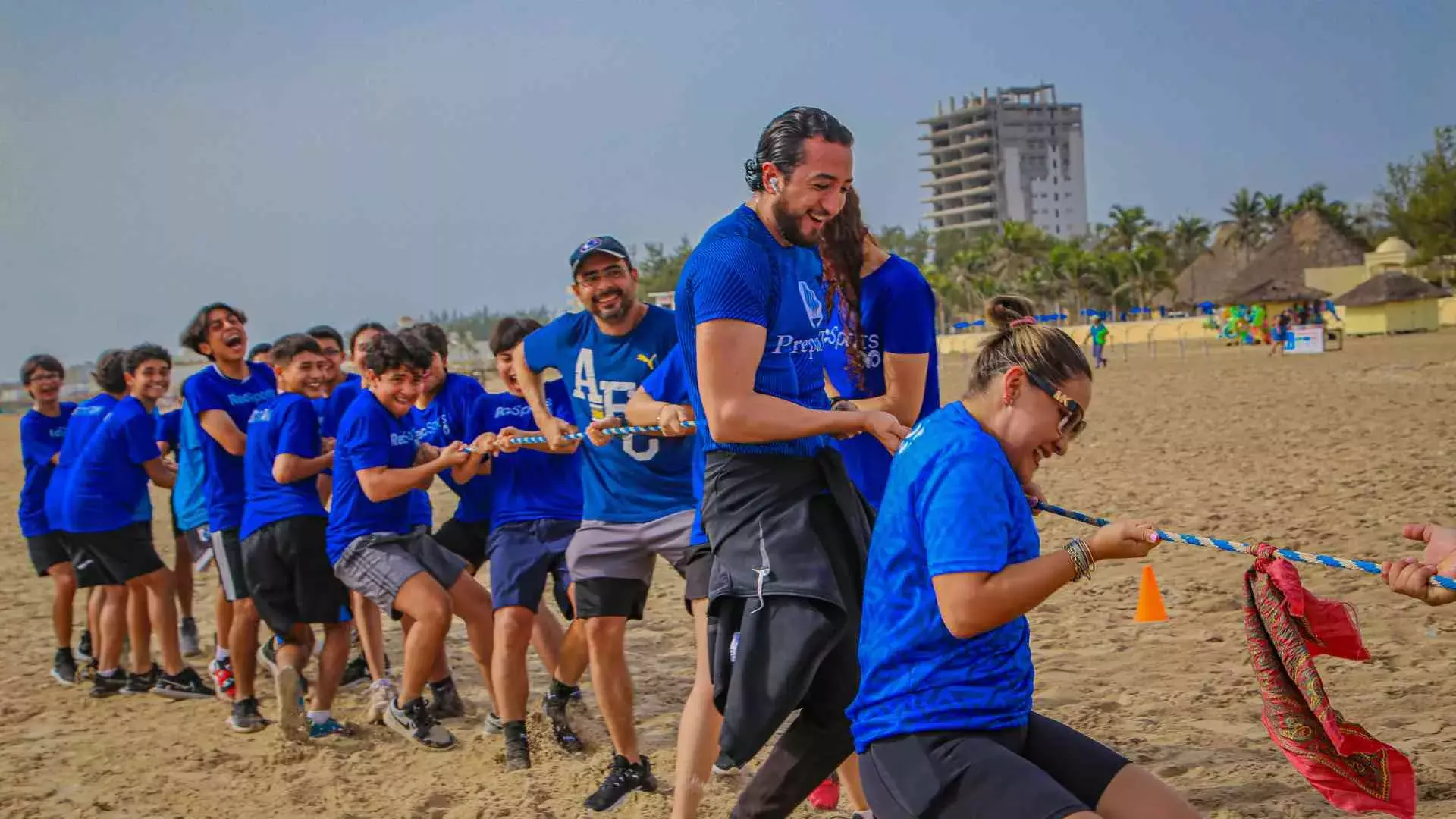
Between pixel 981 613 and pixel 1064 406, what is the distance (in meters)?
0.53

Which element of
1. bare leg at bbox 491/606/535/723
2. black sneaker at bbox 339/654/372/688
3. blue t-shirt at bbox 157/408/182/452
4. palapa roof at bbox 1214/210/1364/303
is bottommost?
black sneaker at bbox 339/654/372/688

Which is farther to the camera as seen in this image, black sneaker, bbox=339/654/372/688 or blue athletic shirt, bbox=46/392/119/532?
blue athletic shirt, bbox=46/392/119/532

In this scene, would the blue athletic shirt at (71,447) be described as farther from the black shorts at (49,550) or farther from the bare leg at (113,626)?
the bare leg at (113,626)

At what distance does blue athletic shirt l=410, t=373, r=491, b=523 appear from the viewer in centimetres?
645

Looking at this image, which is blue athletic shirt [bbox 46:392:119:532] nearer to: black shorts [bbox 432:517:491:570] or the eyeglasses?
black shorts [bbox 432:517:491:570]

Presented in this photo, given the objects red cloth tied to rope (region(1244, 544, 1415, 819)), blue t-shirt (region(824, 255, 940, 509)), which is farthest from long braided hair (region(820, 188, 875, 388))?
red cloth tied to rope (region(1244, 544, 1415, 819))

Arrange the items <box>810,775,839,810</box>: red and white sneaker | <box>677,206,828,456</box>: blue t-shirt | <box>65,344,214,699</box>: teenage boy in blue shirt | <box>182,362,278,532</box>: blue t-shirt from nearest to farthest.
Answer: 1. <box>677,206,828,456</box>: blue t-shirt
2. <box>810,775,839,810</box>: red and white sneaker
3. <box>182,362,278,532</box>: blue t-shirt
4. <box>65,344,214,699</box>: teenage boy in blue shirt

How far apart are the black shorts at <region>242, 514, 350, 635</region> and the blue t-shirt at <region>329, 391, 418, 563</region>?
372mm

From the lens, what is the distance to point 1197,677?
20.2 ft

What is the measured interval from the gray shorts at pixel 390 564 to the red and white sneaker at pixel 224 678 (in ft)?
4.99

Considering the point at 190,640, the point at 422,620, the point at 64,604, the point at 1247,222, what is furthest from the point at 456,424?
the point at 1247,222

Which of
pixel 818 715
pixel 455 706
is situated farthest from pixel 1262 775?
pixel 455 706

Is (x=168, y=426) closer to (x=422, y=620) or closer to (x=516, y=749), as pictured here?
(x=422, y=620)

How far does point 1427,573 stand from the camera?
104 inches
